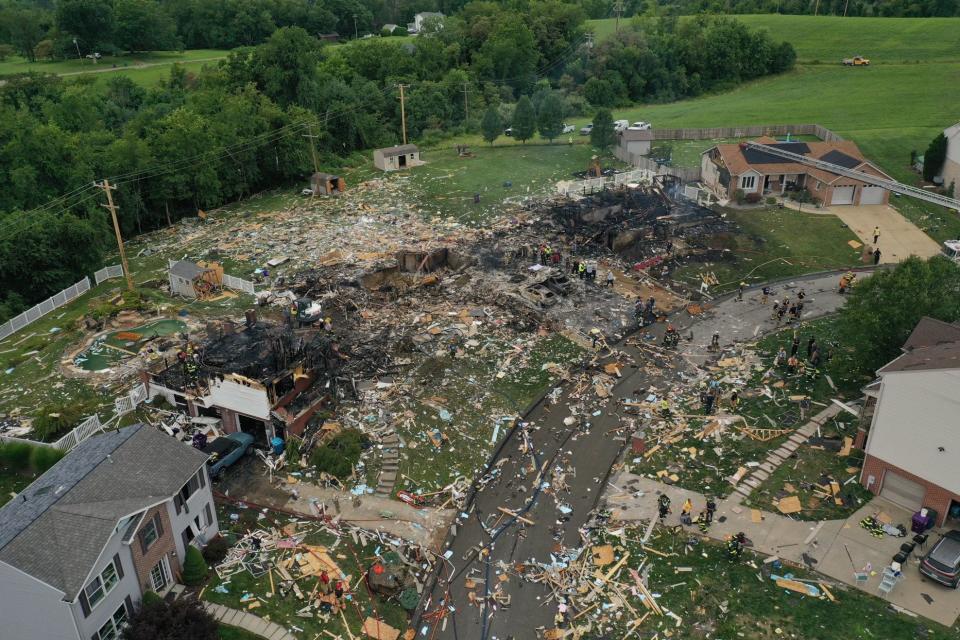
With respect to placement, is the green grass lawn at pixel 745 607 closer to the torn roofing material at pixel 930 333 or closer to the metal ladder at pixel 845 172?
the torn roofing material at pixel 930 333

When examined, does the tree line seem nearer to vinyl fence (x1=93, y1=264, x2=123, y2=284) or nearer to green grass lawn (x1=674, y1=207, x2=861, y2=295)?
vinyl fence (x1=93, y1=264, x2=123, y2=284)

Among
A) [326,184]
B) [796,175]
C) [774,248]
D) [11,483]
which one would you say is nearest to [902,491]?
[774,248]

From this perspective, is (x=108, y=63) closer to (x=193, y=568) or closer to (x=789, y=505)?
(x=193, y=568)

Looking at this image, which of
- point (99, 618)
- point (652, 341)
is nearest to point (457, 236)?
point (652, 341)

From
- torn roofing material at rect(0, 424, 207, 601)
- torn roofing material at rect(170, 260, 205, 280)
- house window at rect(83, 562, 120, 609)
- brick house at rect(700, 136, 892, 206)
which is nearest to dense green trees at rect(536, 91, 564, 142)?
brick house at rect(700, 136, 892, 206)

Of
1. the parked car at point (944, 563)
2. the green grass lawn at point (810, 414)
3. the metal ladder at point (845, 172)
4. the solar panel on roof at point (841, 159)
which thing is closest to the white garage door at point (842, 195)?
the metal ladder at point (845, 172)

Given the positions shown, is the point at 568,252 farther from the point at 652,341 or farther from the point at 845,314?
the point at 845,314

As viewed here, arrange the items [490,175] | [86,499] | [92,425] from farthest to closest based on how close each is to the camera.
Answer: [490,175]
[92,425]
[86,499]
